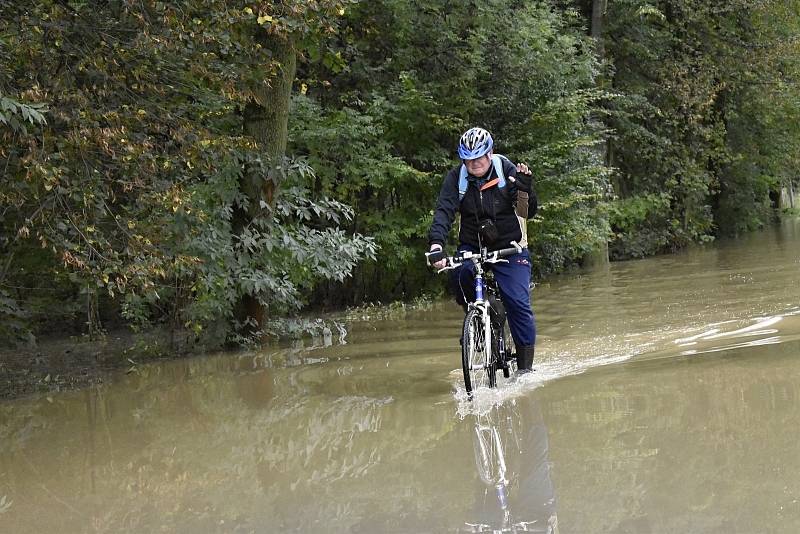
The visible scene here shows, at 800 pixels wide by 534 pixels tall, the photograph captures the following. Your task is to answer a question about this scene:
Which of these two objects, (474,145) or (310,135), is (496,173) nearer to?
(474,145)

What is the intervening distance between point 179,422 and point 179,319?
13.5 feet

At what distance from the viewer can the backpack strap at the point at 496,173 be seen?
7.36 meters

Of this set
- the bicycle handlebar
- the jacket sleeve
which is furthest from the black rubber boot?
the jacket sleeve

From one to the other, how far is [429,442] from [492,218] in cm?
226

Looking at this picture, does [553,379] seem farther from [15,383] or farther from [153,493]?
[15,383]

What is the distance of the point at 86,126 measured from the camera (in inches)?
288

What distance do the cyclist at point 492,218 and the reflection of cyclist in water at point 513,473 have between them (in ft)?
3.46

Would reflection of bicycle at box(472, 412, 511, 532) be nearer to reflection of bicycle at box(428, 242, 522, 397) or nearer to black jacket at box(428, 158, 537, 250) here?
reflection of bicycle at box(428, 242, 522, 397)

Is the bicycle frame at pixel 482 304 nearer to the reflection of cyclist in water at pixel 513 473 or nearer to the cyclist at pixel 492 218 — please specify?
the cyclist at pixel 492 218

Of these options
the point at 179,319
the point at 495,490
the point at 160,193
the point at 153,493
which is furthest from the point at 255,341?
the point at 495,490

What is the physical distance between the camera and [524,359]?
7.67 m

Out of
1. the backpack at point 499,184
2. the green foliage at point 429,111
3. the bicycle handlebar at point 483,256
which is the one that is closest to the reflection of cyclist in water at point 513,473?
the bicycle handlebar at point 483,256

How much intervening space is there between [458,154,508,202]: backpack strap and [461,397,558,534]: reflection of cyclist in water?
1.78 meters

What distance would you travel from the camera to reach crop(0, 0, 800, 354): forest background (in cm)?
760
